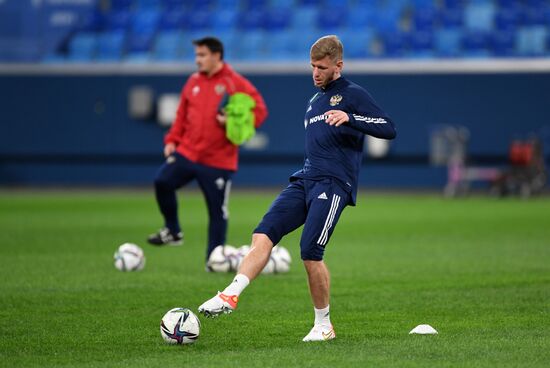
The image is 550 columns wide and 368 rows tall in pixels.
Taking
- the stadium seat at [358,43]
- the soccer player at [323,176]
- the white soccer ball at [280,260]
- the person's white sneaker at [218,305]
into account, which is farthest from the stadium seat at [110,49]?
the person's white sneaker at [218,305]

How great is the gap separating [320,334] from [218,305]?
964 millimetres

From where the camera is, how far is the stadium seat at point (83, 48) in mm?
33531

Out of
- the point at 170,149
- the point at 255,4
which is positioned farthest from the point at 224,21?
the point at 170,149

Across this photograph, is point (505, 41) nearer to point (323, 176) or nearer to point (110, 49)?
point (110, 49)

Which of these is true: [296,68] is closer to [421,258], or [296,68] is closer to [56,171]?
[56,171]

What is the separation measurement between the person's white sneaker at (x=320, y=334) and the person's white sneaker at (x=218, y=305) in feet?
2.57

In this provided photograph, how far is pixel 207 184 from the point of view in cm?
1251

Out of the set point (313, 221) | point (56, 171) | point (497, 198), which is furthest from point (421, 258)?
point (56, 171)

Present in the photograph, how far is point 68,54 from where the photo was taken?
111 feet

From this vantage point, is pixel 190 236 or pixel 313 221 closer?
pixel 313 221

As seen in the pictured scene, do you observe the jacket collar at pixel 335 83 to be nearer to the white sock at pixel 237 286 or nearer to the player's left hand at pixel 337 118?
the player's left hand at pixel 337 118

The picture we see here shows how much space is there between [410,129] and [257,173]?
4.89 m

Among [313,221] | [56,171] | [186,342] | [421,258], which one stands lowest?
[56,171]

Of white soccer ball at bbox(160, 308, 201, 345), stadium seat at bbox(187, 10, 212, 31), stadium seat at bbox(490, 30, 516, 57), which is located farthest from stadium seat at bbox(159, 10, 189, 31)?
white soccer ball at bbox(160, 308, 201, 345)
